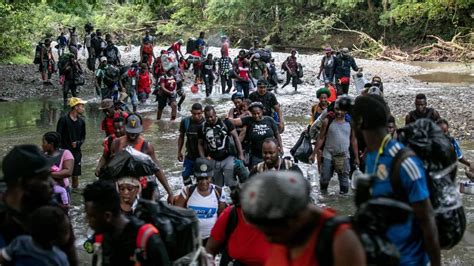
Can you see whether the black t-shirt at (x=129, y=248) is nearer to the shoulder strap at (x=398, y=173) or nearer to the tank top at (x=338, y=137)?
the shoulder strap at (x=398, y=173)

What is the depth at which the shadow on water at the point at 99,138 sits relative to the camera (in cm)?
910

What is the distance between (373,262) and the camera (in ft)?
10.3

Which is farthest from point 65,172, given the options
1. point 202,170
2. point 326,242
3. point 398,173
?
point 326,242

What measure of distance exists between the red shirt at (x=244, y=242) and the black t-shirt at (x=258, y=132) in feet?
15.3

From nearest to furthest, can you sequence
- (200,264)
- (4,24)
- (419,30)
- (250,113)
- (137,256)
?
1. (137,256)
2. (200,264)
3. (250,113)
4. (4,24)
5. (419,30)

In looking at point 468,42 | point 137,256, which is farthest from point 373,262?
point 468,42

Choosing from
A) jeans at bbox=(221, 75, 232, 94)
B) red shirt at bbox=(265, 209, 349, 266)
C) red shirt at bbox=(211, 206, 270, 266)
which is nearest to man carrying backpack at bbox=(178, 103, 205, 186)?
red shirt at bbox=(211, 206, 270, 266)

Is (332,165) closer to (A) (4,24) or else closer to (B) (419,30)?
(A) (4,24)

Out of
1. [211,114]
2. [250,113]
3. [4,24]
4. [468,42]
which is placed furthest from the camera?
[468,42]

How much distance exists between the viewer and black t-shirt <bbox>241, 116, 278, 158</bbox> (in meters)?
9.69

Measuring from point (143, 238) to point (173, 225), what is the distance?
46 cm

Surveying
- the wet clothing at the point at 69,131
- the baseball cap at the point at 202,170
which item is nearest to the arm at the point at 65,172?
the baseball cap at the point at 202,170

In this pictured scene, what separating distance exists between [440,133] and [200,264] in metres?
1.61

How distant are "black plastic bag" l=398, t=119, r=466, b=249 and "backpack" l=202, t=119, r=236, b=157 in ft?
17.5
